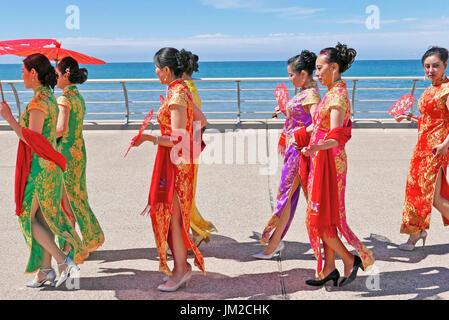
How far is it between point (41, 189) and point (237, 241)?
6.38 ft

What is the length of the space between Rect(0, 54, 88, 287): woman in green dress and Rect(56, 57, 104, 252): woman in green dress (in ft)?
1.29

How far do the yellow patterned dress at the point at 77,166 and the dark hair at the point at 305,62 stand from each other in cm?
177

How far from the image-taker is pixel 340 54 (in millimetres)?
3641

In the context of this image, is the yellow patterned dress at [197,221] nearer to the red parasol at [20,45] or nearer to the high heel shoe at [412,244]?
the red parasol at [20,45]

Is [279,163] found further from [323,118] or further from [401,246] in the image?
[323,118]

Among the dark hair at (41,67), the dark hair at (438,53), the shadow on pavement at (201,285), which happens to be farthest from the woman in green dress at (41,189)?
the dark hair at (438,53)

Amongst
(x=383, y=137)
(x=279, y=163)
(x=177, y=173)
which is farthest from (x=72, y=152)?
(x=383, y=137)

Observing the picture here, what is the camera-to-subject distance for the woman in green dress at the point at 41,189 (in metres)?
3.62

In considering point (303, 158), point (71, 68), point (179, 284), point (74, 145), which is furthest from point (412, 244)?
point (71, 68)

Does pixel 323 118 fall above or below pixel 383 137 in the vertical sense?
above

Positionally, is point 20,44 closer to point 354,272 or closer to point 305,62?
point 305,62

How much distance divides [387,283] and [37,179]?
2645 millimetres

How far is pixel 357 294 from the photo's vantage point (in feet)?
12.1

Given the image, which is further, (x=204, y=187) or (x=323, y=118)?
(x=204, y=187)
